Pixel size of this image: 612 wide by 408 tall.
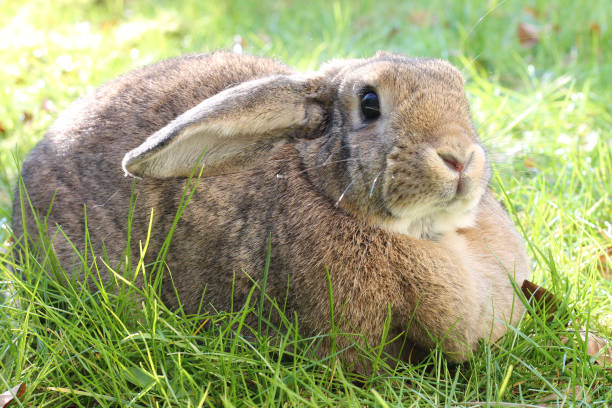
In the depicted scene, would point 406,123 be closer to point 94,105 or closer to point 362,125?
point 362,125

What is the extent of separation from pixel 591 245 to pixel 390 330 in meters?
1.20

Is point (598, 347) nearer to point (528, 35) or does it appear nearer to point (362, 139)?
point (362, 139)

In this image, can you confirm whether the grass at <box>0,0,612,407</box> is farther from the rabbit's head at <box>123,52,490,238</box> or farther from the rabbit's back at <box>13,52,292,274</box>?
the rabbit's head at <box>123,52,490,238</box>

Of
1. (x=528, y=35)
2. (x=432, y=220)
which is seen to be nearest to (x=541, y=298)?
(x=432, y=220)

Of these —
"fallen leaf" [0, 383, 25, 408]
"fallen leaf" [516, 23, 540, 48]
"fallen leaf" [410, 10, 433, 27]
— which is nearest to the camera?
"fallen leaf" [0, 383, 25, 408]

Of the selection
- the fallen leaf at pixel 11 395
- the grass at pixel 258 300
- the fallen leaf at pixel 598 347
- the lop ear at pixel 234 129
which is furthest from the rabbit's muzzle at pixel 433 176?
the fallen leaf at pixel 11 395

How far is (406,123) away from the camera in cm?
242

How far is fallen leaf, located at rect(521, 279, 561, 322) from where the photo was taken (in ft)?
9.04

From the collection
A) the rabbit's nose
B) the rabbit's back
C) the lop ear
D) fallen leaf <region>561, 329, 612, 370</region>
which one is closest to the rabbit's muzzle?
the rabbit's nose

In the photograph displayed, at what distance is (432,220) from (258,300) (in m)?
0.73

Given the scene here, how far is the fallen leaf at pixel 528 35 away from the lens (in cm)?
569

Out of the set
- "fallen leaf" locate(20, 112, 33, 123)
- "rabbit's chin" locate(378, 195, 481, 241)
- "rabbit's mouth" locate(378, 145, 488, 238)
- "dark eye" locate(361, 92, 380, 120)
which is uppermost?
"dark eye" locate(361, 92, 380, 120)

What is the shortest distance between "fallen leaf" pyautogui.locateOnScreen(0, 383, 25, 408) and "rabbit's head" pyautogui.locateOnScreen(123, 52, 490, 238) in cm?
81

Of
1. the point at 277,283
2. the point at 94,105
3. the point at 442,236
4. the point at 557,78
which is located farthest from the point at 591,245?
the point at 94,105
